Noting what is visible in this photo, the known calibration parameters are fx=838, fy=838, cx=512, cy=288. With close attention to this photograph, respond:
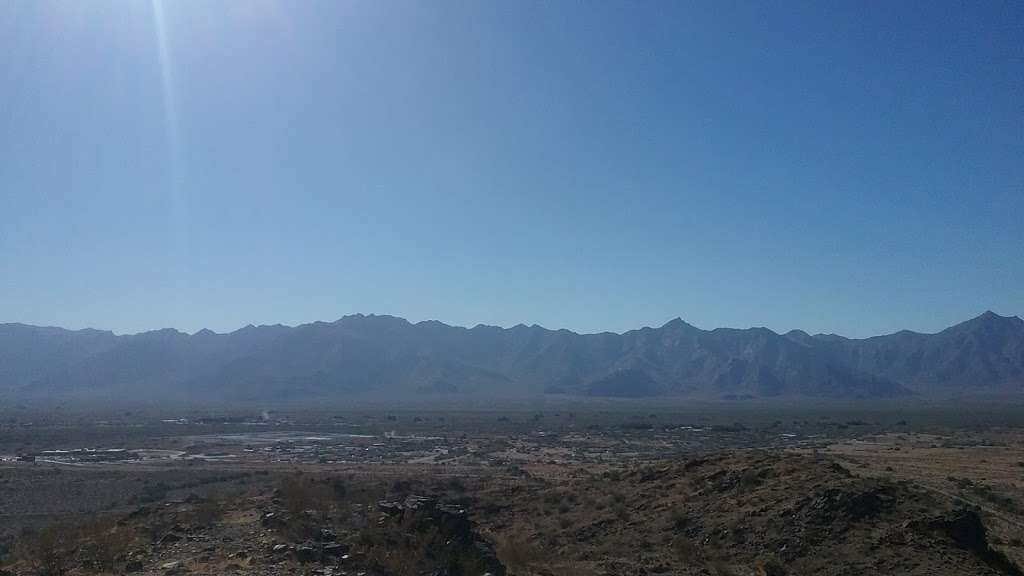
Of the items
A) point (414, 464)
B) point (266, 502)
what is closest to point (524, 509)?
point (266, 502)

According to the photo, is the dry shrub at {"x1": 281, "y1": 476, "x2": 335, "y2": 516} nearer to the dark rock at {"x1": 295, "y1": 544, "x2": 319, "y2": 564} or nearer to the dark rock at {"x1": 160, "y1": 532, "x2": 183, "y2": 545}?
the dark rock at {"x1": 160, "y1": 532, "x2": 183, "y2": 545}

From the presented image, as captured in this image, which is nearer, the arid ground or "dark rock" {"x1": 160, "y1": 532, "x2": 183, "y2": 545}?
the arid ground

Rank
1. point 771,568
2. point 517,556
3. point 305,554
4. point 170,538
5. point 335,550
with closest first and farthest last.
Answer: point 305,554 → point 771,568 → point 335,550 → point 517,556 → point 170,538

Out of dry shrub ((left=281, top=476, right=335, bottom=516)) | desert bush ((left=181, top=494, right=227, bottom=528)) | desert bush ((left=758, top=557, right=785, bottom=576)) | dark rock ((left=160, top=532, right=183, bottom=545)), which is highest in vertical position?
dry shrub ((left=281, top=476, right=335, bottom=516))

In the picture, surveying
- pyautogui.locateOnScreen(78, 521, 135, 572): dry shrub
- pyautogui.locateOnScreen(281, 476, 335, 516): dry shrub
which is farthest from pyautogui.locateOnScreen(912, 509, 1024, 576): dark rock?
pyautogui.locateOnScreen(78, 521, 135, 572): dry shrub

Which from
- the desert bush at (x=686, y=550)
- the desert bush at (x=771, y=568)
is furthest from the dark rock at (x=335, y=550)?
the desert bush at (x=771, y=568)

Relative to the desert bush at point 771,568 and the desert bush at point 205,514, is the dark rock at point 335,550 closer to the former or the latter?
the desert bush at point 205,514

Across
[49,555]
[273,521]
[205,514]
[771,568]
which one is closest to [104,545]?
[49,555]

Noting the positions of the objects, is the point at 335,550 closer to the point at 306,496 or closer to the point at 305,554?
the point at 305,554

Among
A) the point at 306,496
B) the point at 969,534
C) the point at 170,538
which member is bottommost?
the point at 170,538

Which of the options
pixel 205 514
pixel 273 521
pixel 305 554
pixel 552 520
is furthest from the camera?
pixel 552 520

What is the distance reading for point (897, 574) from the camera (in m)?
17.0

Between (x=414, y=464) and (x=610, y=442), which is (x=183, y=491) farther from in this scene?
(x=610, y=442)

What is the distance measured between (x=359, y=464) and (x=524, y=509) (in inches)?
1117
